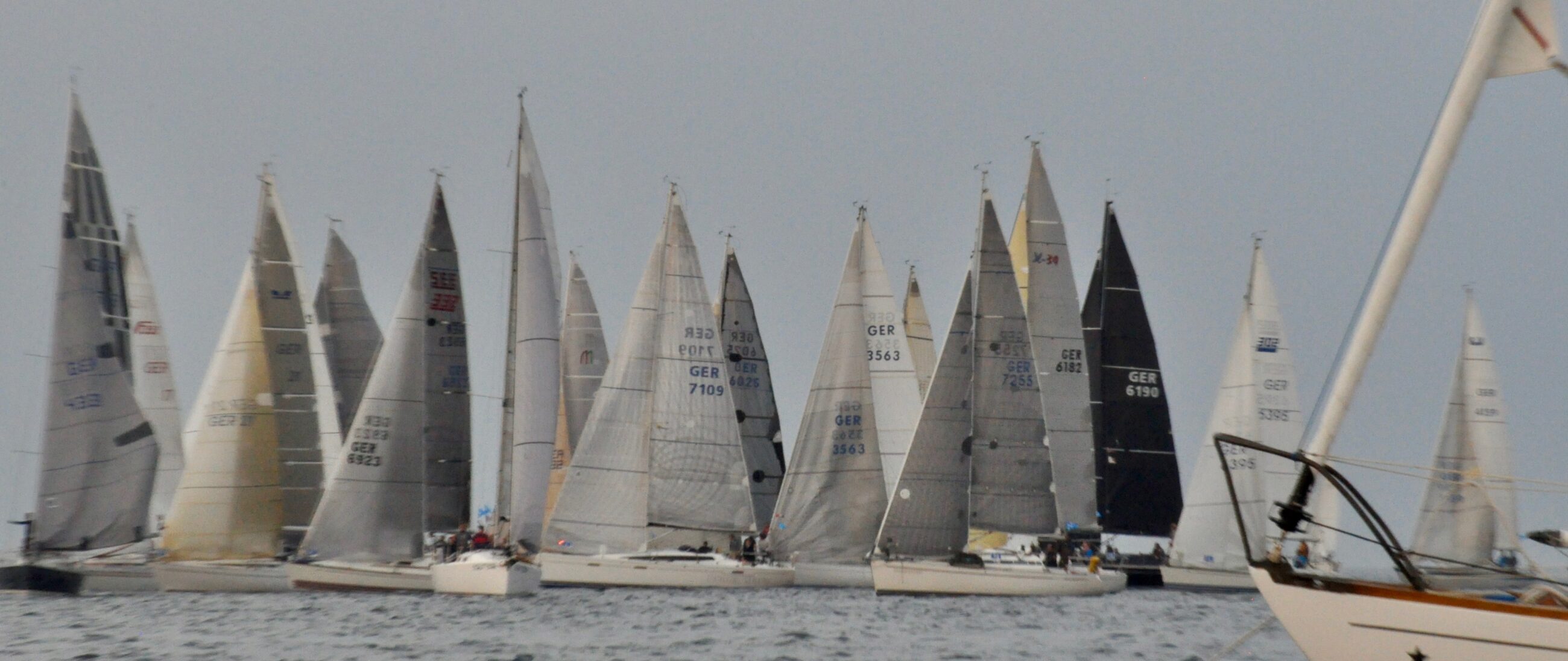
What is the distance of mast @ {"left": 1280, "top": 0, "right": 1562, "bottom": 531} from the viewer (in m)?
17.3

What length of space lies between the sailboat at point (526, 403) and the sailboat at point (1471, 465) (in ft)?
69.4

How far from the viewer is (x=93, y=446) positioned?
36031 millimetres

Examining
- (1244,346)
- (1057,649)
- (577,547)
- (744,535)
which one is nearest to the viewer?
(1057,649)

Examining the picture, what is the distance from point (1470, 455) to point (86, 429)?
3299 centimetres

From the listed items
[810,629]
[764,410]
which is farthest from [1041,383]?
[810,629]

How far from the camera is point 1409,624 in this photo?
663 inches

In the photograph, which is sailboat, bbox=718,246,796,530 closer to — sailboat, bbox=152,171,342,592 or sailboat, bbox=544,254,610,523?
sailboat, bbox=544,254,610,523

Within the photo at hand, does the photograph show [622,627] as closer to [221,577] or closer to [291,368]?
[221,577]

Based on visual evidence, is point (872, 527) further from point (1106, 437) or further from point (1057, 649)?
point (1057, 649)

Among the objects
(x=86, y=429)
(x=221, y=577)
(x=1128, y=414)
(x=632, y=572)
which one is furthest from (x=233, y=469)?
(x=1128, y=414)

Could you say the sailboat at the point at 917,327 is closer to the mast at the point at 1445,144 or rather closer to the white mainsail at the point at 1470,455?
the white mainsail at the point at 1470,455

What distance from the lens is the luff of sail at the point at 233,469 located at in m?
38.0

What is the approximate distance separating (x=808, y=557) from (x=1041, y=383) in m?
7.42

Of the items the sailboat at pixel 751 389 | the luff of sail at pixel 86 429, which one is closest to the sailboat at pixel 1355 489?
→ the luff of sail at pixel 86 429
